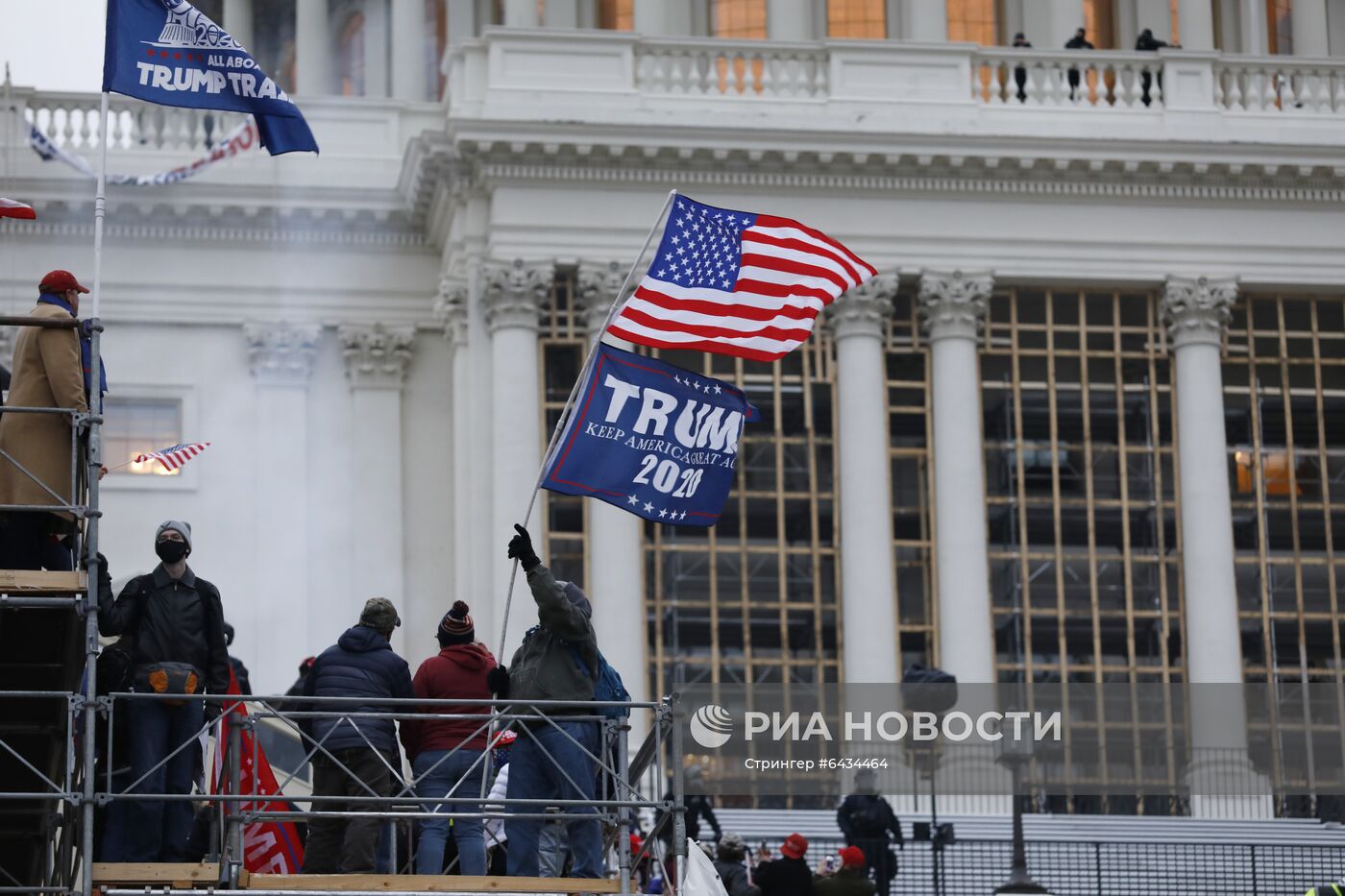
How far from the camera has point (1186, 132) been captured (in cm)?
3894

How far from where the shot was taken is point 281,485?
39562mm

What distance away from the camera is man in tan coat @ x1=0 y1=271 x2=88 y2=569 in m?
17.3

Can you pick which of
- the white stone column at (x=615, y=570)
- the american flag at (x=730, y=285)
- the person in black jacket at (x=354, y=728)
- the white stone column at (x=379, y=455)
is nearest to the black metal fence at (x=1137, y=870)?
the white stone column at (x=615, y=570)

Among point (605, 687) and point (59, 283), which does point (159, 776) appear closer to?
point (605, 687)

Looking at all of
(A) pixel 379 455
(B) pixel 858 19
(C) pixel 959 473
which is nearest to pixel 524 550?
(C) pixel 959 473

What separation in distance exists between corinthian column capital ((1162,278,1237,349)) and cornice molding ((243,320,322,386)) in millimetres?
11563

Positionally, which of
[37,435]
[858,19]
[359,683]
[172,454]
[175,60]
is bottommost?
[359,683]

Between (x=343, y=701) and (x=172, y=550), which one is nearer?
(x=343, y=701)

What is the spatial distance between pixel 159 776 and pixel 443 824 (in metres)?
1.89

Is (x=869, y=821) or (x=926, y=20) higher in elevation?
(x=926, y=20)

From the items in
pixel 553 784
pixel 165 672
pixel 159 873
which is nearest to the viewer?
pixel 159 873

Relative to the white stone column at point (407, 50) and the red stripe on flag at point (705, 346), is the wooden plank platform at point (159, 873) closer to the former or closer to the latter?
the red stripe on flag at point (705, 346)

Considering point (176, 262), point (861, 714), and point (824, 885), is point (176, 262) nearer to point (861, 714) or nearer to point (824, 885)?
point (861, 714)

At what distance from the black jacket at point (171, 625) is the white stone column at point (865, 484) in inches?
794
